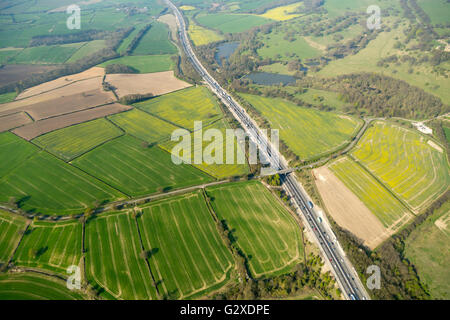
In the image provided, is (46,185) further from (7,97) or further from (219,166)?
(7,97)

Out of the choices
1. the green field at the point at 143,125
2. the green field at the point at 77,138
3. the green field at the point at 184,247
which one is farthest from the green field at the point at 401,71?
the green field at the point at 184,247

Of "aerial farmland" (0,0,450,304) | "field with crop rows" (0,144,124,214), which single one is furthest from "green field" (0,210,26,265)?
"field with crop rows" (0,144,124,214)

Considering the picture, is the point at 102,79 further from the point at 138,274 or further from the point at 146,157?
the point at 138,274

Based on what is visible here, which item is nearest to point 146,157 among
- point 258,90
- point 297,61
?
point 258,90

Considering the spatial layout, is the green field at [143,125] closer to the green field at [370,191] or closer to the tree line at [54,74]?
the tree line at [54,74]

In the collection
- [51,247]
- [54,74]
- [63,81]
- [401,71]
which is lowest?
[51,247]

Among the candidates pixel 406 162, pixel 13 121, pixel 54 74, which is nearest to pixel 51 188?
pixel 13 121

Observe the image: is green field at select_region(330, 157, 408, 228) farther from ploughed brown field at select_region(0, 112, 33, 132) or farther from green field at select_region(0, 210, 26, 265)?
ploughed brown field at select_region(0, 112, 33, 132)
